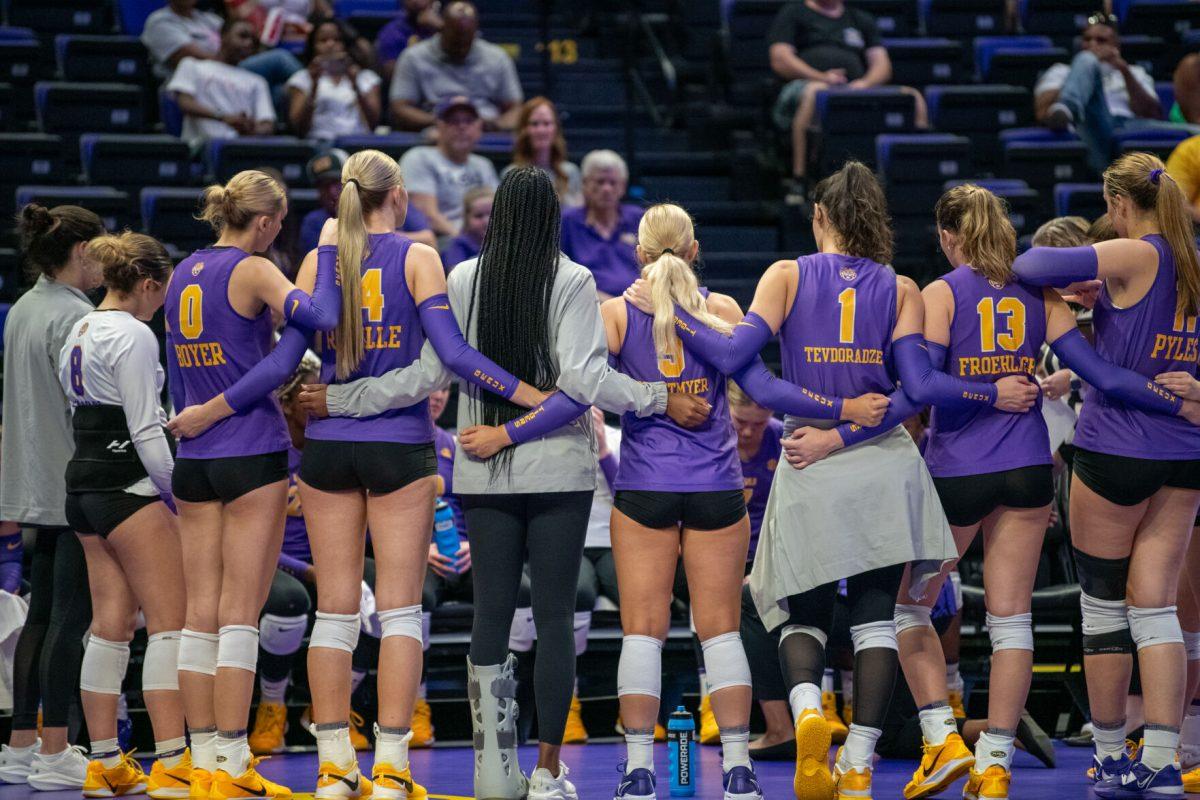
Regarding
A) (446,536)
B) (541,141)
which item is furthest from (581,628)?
(541,141)

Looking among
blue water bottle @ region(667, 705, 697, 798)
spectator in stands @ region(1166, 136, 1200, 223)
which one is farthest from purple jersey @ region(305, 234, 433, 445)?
spectator in stands @ region(1166, 136, 1200, 223)

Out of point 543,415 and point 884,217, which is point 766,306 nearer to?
point 884,217

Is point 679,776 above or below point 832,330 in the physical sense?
below

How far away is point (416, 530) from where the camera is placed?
399cm

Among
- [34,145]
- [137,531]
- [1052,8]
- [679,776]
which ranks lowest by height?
[679,776]

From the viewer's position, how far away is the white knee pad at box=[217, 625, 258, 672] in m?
4.05

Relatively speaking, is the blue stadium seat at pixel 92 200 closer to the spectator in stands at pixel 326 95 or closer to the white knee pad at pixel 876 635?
the spectator in stands at pixel 326 95

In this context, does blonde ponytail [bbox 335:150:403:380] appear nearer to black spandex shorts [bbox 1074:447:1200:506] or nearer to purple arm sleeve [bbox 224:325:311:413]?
purple arm sleeve [bbox 224:325:311:413]

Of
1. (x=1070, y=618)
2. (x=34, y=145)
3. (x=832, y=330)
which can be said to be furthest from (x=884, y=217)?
(x=34, y=145)

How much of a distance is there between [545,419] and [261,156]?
14.1 ft

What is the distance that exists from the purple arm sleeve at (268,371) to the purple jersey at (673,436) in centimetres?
94

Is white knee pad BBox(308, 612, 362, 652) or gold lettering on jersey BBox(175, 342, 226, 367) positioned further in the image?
gold lettering on jersey BBox(175, 342, 226, 367)

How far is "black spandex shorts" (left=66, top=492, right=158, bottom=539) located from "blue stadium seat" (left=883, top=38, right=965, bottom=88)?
6.29m

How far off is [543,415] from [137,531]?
142cm
